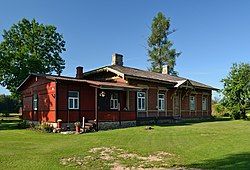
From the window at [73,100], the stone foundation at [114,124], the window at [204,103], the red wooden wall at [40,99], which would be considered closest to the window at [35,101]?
the red wooden wall at [40,99]

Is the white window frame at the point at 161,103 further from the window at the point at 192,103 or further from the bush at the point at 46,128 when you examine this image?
the bush at the point at 46,128

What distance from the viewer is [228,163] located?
418 inches

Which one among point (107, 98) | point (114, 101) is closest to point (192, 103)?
point (114, 101)

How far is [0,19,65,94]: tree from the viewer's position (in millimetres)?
40000

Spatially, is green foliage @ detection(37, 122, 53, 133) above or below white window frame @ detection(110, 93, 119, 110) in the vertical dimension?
below

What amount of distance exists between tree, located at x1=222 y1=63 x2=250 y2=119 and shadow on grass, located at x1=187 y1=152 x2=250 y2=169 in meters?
26.3

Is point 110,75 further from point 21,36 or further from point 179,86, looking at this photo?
point 21,36

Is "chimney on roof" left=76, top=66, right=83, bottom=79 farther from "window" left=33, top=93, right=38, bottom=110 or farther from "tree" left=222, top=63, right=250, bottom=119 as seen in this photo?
"tree" left=222, top=63, right=250, bottom=119

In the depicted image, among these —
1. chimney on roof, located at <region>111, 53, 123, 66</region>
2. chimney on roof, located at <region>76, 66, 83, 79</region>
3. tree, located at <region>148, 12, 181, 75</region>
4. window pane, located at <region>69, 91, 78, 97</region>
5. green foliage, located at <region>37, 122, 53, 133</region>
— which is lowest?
green foliage, located at <region>37, 122, 53, 133</region>

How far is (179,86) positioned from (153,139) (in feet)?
50.1

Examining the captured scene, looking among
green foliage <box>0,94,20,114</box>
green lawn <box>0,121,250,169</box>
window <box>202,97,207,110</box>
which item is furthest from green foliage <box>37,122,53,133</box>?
green foliage <box>0,94,20,114</box>

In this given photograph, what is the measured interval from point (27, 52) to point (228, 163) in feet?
A: 117

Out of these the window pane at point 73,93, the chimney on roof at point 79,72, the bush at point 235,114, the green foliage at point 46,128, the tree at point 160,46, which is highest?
the tree at point 160,46

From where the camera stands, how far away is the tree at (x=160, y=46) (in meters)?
55.1
